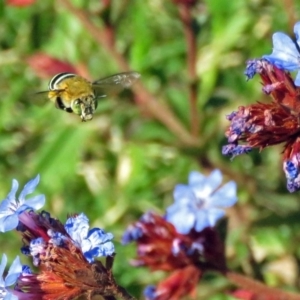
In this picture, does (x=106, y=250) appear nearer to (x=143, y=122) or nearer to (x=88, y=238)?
(x=88, y=238)

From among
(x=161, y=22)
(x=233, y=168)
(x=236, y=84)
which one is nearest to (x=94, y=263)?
(x=233, y=168)

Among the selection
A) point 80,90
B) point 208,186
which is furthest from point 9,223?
point 208,186

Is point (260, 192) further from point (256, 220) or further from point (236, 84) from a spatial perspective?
point (236, 84)

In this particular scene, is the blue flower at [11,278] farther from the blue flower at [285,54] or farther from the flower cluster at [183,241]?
the flower cluster at [183,241]

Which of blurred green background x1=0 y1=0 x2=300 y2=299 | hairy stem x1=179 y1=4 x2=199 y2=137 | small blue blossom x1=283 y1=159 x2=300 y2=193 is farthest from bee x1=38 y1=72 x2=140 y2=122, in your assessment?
hairy stem x1=179 y1=4 x2=199 y2=137

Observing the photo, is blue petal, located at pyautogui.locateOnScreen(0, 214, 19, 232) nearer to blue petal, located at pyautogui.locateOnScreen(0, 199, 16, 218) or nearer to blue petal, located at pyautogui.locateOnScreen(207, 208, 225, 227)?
blue petal, located at pyautogui.locateOnScreen(0, 199, 16, 218)

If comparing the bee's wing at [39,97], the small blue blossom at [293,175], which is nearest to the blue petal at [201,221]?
the bee's wing at [39,97]
